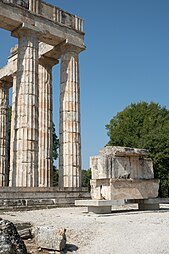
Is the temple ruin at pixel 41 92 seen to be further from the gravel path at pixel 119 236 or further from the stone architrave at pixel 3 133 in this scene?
the gravel path at pixel 119 236

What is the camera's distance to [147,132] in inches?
1428

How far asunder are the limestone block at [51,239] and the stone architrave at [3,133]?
64.9 feet

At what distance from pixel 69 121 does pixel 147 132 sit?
15.2 metres

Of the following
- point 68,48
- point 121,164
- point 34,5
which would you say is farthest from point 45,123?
point 121,164

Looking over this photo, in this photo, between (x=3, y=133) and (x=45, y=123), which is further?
(x=3, y=133)

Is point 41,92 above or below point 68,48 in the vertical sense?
below

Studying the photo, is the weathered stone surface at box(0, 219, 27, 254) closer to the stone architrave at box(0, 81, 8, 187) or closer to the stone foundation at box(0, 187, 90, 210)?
the stone foundation at box(0, 187, 90, 210)

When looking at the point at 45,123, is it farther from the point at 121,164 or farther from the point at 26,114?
the point at 121,164

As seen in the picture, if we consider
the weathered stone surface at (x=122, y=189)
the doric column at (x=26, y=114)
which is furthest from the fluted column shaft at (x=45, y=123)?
the weathered stone surface at (x=122, y=189)

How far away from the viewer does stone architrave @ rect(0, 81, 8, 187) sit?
1074 inches

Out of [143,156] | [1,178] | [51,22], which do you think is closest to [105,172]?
[143,156]

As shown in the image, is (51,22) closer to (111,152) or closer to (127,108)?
(111,152)

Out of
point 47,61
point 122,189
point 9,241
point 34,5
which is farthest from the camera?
point 47,61

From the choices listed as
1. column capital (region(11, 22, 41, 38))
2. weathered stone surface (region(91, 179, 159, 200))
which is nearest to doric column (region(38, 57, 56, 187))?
column capital (region(11, 22, 41, 38))
